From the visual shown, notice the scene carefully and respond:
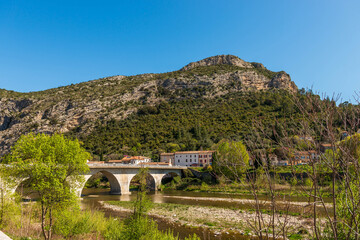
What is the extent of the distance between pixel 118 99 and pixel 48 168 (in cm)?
10645

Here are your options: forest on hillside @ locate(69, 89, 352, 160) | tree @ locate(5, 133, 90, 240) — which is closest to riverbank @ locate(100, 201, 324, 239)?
tree @ locate(5, 133, 90, 240)

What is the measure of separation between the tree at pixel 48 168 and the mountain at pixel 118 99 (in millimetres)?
67363

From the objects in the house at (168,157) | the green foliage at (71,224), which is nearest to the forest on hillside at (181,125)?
the house at (168,157)

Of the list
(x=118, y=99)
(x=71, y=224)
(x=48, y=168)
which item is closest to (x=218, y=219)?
(x=71, y=224)

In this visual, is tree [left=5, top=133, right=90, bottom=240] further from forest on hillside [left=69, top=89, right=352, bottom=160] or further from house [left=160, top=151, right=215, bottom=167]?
forest on hillside [left=69, top=89, right=352, bottom=160]

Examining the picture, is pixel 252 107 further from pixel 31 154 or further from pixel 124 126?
pixel 31 154

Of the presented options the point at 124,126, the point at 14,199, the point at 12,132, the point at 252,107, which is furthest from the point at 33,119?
the point at 14,199

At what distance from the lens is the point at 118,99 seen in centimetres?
11512

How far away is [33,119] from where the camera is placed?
98.9 m

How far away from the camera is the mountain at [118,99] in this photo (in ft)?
316

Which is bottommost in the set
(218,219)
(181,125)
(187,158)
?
(218,219)

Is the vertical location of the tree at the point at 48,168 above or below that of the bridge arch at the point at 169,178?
above

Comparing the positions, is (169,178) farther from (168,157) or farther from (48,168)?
(48,168)

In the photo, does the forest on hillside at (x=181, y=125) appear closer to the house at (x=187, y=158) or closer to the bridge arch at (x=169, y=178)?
the house at (x=187, y=158)
